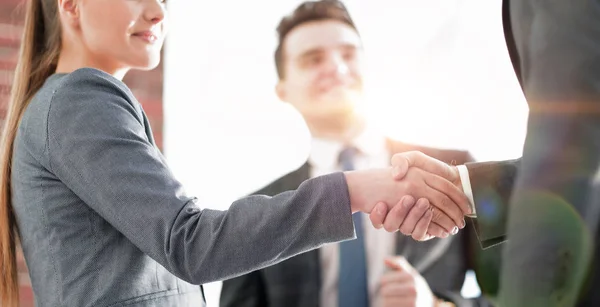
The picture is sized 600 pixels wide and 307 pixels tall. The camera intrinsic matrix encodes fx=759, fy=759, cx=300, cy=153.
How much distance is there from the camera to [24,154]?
4.00ft

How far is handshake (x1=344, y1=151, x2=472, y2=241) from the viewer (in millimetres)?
1235

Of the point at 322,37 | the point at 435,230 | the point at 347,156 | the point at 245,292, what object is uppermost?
the point at 322,37

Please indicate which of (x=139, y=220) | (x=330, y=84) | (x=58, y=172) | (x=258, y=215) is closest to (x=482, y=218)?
(x=258, y=215)

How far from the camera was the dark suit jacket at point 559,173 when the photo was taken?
84cm

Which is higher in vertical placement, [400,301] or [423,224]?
[423,224]

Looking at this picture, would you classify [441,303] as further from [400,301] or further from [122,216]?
[122,216]

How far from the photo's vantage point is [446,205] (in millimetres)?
1368

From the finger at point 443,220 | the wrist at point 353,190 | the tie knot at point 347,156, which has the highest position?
the wrist at point 353,190

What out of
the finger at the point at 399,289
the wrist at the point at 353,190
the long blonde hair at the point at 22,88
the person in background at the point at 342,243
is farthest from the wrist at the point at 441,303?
→ the long blonde hair at the point at 22,88

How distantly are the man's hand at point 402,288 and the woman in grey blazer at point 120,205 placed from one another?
55 cm

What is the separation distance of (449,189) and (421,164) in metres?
0.07

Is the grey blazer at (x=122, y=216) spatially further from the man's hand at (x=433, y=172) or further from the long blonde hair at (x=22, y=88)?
the man's hand at (x=433, y=172)

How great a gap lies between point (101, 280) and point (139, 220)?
4.6 inches

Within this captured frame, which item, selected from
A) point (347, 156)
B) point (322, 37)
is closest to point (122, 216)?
point (347, 156)
